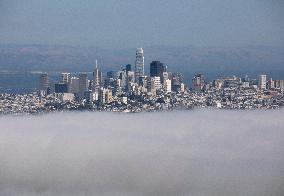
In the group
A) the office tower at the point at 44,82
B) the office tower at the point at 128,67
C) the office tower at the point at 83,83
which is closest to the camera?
the office tower at the point at 44,82

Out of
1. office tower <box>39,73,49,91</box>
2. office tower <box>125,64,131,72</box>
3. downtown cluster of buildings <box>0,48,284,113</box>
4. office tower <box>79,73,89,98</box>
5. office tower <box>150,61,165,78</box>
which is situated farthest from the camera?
office tower <box>150,61,165,78</box>

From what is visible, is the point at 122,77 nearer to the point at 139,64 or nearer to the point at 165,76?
the point at 139,64

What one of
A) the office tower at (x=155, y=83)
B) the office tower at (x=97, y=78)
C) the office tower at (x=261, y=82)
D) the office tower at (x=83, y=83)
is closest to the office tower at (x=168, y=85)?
the office tower at (x=155, y=83)

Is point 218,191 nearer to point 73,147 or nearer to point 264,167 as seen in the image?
point 264,167

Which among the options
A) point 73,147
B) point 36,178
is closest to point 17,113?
point 73,147

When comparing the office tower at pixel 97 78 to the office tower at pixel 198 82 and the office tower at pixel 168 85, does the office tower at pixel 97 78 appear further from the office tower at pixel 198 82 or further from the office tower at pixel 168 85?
the office tower at pixel 198 82

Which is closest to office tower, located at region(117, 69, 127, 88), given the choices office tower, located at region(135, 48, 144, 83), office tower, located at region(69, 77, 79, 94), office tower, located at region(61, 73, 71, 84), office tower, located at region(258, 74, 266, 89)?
office tower, located at region(135, 48, 144, 83)

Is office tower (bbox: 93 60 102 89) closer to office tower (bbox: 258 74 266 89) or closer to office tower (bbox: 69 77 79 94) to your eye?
office tower (bbox: 69 77 79 94)
